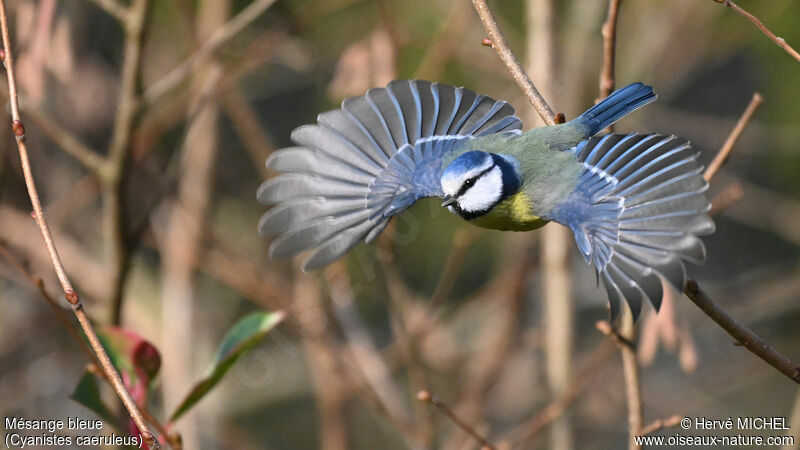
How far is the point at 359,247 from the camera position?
126 inches

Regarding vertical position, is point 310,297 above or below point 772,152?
above

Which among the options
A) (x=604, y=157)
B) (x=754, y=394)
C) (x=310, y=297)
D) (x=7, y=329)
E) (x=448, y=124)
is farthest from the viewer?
(x=754, y=394)

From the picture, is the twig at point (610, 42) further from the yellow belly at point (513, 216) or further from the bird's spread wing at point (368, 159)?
the bird's spread wing at point (368, 159)

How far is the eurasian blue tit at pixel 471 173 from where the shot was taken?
1489 millimetres

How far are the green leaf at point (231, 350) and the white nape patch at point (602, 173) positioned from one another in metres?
0.64

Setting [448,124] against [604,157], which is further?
[448,124]

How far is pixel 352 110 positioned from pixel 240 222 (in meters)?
2.22

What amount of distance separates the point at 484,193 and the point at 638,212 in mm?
417

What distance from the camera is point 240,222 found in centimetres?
405

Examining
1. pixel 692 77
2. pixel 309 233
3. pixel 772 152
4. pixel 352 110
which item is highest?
pixel 352 110

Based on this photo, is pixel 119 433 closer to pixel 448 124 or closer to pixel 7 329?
pixel 448 124

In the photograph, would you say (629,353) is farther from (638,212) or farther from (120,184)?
(120,184)

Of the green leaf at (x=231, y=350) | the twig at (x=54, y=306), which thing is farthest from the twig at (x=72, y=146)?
the green leaf at (x=231, y=350)

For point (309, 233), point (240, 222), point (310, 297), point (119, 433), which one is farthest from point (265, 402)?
point (119, 433)
